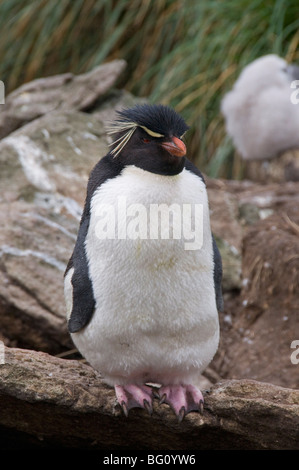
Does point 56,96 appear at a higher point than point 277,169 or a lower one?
higher

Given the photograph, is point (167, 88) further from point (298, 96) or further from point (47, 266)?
point (47, 266)

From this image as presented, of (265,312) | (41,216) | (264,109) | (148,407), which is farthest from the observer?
(264,109)

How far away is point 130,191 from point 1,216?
6.10 ft

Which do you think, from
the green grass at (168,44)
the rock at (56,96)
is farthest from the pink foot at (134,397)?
the green grass at (168,44)

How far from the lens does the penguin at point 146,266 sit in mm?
2699

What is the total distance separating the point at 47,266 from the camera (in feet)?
13.9

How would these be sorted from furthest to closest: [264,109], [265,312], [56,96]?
1. [264,109]
2. [56,96]
3. [265,312]

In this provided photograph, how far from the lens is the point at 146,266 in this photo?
8.89 feet

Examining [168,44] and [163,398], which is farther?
[168,44]

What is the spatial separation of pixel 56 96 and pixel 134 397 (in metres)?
3.57

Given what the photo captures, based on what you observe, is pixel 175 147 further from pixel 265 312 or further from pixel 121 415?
pixel 265 312

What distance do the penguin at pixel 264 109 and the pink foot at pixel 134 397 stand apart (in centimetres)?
427

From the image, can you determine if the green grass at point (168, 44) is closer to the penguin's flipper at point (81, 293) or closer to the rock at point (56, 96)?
the rock at point (56, 96)

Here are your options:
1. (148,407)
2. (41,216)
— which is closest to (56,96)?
(41,216)
